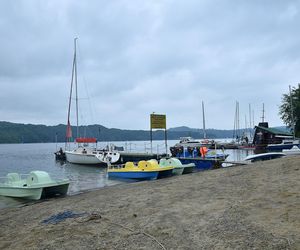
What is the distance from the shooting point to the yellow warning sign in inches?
1093

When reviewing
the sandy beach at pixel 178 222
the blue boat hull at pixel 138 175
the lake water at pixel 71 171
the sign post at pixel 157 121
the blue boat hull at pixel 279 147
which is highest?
the sign post at pixel 157 121

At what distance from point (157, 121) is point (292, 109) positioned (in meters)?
36.0

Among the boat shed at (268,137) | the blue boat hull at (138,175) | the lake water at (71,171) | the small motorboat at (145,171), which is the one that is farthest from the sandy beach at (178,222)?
the boat shed at (268,137)

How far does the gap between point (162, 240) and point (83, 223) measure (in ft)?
9.52

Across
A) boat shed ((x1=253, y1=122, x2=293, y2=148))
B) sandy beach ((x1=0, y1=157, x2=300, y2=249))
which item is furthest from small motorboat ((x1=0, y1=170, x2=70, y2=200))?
boat shed ((x1=253, y1=122, x2=293, y2=148))

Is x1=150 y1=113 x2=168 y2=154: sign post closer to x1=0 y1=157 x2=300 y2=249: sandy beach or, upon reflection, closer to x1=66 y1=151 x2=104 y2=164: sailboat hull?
x1=66 y1=151 x2=104 y2=164: sailboat hull

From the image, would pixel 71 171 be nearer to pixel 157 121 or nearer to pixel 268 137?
pixel 157 121

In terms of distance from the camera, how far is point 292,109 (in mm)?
Answer: 55781

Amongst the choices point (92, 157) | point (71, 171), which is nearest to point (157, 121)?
point (71, 171)

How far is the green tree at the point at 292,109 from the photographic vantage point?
57938 millimetres

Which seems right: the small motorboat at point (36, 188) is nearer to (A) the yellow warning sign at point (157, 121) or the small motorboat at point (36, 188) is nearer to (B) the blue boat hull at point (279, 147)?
(A) the yellow warning sign at point (157, 121)

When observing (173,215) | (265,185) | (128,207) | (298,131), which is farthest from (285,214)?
(298,131)

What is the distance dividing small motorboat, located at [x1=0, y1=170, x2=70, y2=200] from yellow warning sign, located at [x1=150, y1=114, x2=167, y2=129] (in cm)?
1171

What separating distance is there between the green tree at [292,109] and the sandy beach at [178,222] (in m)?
49.2
